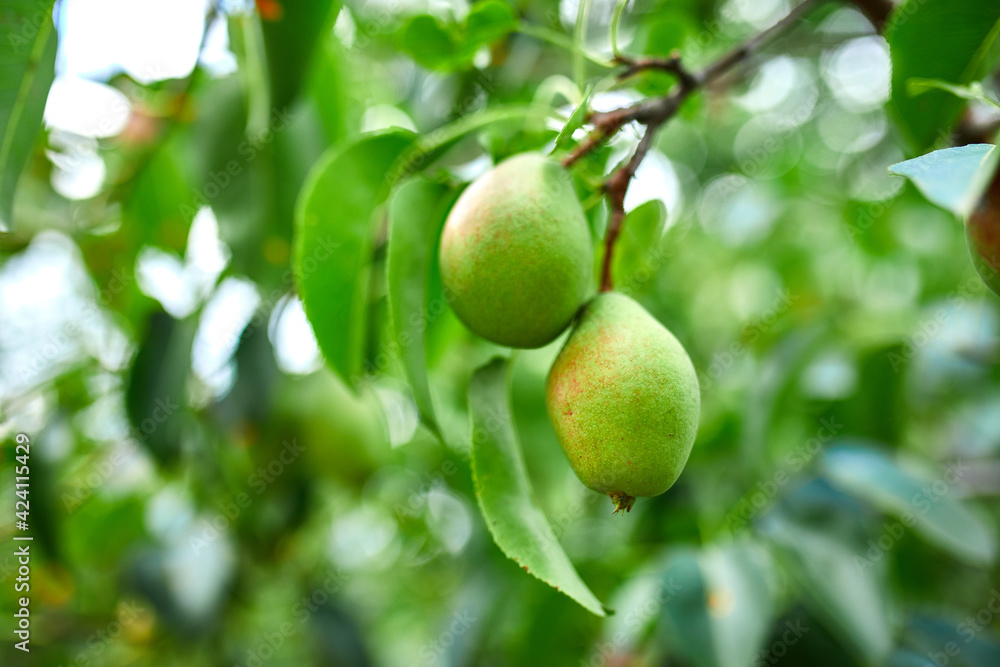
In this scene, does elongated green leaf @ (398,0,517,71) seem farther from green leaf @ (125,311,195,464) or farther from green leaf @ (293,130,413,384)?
green leaf @ (125,311,195,464)

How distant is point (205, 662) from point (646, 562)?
1.14m

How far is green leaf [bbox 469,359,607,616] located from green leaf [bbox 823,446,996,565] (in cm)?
67

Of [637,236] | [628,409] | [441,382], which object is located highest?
[628,409]

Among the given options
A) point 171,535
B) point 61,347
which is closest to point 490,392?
point 171,535

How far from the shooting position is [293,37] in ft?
2.80

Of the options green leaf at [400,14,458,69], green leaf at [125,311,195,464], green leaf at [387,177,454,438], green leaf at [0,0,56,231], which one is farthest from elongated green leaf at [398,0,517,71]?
green leaf at [125,311,195,464]

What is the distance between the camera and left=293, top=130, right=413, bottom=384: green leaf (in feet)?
2.55

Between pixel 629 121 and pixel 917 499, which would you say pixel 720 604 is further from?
pixel 629 121

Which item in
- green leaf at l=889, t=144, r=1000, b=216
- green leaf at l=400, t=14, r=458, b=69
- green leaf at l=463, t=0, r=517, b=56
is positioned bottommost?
green leaf at l=400, t=14, r=458, b=69

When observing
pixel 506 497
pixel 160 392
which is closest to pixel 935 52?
pixel 506 497

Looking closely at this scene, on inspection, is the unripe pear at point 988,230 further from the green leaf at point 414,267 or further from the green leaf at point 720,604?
the green leaf at point 720,604

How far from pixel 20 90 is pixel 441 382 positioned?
0.94 meters

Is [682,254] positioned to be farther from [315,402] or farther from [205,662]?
[205,662]

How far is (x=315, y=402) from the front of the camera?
1353mm
